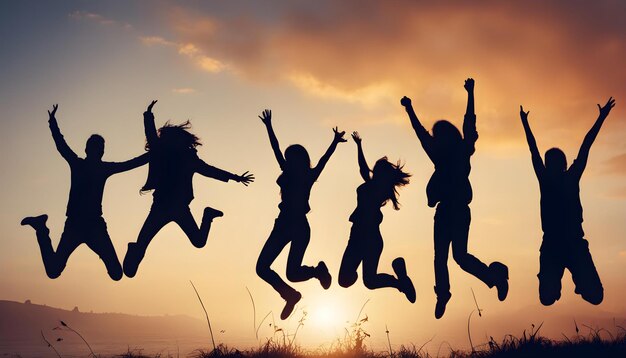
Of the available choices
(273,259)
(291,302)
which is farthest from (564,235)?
(273,259)

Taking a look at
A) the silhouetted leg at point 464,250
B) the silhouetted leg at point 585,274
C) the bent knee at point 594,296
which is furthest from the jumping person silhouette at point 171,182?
the bent knee at point 594,296

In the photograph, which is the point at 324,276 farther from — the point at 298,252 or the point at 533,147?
the point at 533,147

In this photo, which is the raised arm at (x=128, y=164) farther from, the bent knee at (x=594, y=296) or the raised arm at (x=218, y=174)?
the bent knee at (x=594, y=296)

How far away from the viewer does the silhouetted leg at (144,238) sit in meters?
9.92

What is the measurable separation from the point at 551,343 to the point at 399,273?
3.07 metres

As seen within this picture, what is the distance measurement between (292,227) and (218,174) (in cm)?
185

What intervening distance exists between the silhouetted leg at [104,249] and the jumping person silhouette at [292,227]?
2.80 m

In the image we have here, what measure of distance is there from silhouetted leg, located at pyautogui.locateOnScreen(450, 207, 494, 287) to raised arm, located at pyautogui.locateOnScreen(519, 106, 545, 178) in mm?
1662

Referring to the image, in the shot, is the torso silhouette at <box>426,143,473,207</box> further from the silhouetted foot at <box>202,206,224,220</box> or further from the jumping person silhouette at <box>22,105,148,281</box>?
the jumping person silhouette at <box>22,105,148,281</box>

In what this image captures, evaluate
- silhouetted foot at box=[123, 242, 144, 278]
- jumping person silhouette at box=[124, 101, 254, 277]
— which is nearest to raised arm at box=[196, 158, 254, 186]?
jumping person silhouette at box=[124, 101, 254, 277]

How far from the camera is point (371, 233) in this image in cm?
974

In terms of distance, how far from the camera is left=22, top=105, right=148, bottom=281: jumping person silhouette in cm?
1013

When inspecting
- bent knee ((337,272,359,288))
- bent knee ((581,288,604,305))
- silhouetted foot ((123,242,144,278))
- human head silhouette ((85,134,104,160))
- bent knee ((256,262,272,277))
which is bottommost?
bent knee ((581,288,604,305))

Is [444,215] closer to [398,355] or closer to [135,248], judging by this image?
[398,355]
